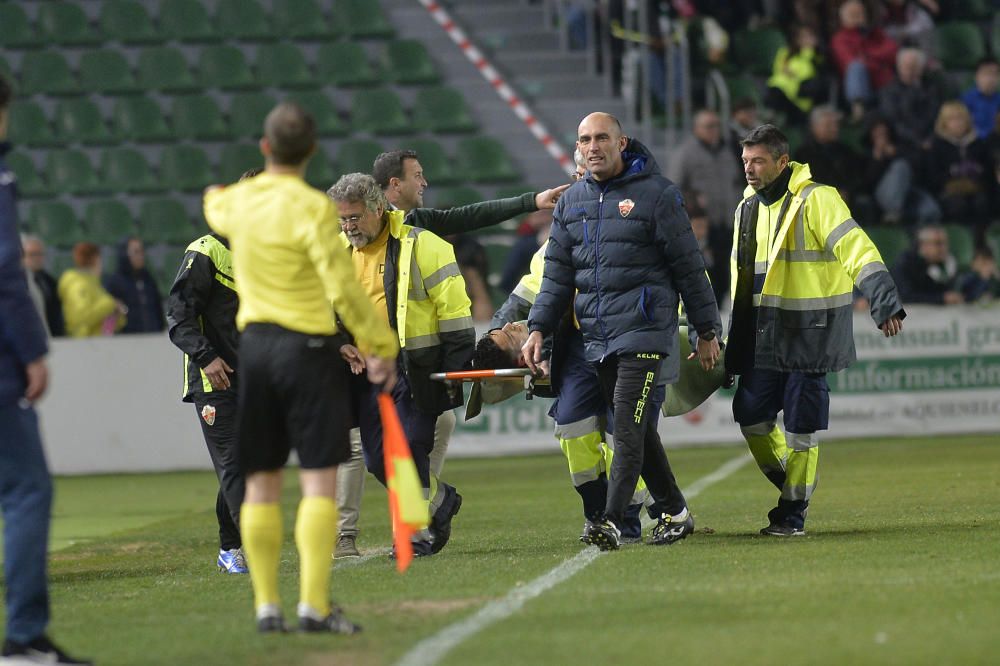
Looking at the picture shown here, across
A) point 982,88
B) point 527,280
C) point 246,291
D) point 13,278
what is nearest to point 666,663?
point 246,291

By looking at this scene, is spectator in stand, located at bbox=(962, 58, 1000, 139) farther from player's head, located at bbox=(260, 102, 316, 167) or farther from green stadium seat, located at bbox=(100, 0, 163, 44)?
player's head, located at bbox=(260, 102, 316, 167)

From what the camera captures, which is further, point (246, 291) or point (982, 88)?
point (982, 88)

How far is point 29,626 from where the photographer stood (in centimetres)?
558

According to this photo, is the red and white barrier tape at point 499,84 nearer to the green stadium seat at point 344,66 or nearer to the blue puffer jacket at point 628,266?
the green stadium seat at point 344,66

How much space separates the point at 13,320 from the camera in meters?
5.61

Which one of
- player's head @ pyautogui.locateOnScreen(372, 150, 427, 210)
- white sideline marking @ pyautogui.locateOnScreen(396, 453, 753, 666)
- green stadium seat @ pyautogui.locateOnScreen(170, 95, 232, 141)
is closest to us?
white sideline marking @ pyautogui.locateOnScreen(396, 453, 753, 666)

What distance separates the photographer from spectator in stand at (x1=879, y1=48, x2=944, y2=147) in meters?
19.1

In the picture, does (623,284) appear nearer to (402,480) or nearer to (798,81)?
(402,480)

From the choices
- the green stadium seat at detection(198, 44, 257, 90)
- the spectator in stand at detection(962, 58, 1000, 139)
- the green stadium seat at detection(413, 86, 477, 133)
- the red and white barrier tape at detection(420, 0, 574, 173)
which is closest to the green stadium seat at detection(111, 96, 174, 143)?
the green stadium seat at detection(198, 44, 257, 90)

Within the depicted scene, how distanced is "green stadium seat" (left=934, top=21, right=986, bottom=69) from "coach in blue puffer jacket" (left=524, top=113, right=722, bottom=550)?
47.0ft

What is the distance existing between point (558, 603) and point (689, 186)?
1126cm

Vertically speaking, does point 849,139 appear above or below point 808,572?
above

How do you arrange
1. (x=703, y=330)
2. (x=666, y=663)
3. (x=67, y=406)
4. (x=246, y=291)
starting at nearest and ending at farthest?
(x=666, y=663), (x=246, y=291), (x=703, y=330), (x=67, y=406)

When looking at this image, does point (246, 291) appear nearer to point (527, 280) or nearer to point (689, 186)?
point (527, 280)
